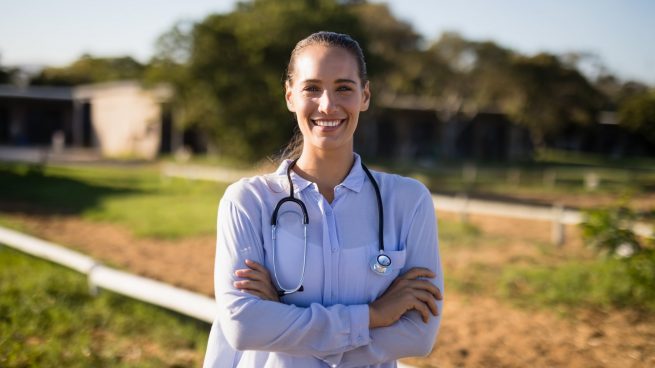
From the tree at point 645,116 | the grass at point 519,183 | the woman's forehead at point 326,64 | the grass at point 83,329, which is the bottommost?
Result: the grass at point 519,183

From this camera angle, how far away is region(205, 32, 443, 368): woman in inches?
75.2

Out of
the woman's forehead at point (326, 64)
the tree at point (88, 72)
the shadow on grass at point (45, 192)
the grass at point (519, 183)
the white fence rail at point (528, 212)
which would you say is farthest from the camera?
the tree at point (88, 72)

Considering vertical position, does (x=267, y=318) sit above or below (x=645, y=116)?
below

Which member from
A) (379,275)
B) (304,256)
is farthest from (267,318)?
(379,275)

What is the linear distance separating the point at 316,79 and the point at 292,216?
0.46 m

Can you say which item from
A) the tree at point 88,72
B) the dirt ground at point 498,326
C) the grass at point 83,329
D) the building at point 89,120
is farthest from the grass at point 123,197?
the tree at point 88,72

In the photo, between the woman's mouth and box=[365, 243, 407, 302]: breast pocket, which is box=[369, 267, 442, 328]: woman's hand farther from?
the woman's mouth

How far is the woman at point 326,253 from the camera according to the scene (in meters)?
1.91

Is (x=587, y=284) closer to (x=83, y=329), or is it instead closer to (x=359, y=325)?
(x=83, y=329)

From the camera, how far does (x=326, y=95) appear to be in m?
2.03

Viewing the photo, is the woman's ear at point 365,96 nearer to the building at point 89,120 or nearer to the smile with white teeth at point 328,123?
the smile with white teeth at point 328,123

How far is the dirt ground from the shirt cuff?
9.06 feet

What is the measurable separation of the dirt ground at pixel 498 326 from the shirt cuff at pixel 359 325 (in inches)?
109

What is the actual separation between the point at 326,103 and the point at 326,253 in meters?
0.49
